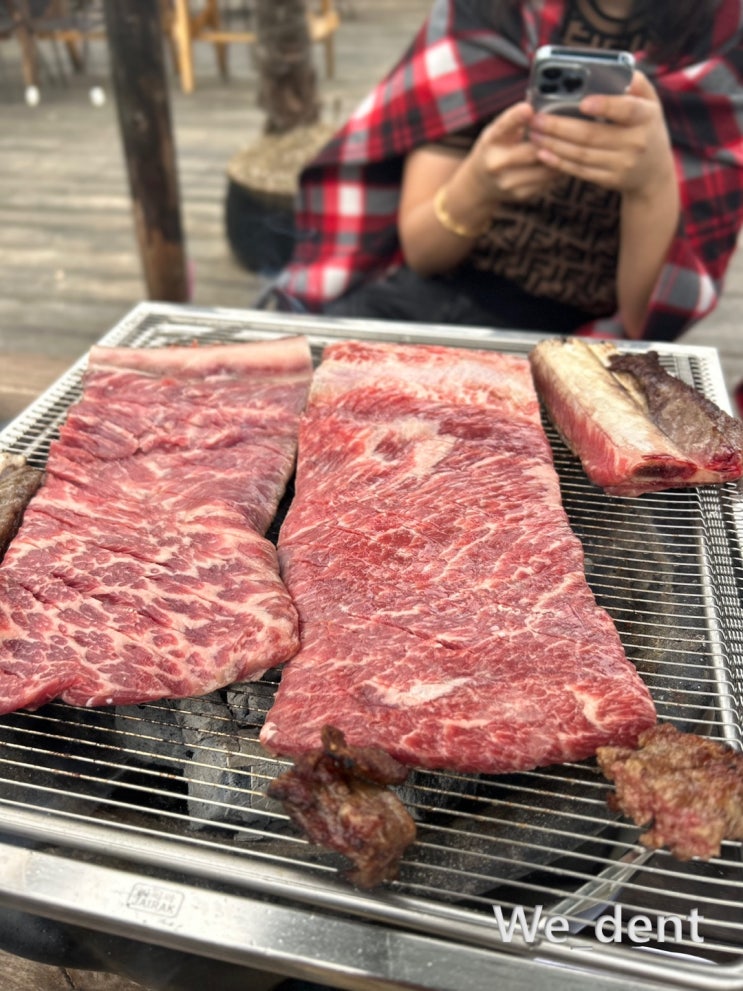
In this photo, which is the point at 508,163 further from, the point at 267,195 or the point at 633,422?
the point at 267,195

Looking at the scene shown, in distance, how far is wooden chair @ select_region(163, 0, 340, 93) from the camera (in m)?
9.22

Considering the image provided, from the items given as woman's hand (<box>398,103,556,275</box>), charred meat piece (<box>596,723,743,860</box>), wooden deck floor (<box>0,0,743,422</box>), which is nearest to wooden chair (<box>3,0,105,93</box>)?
wooden deck floor (<box>0,0,743,422</box>)

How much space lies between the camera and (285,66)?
5188 mm

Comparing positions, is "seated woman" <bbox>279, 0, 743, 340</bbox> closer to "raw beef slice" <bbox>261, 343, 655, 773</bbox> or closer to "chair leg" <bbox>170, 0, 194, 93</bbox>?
"raw beef slice" <bbox>261, 343, 655, 773</bbox>

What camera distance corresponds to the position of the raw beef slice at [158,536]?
5.18 feet

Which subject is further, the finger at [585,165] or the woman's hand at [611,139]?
the finger at [585,165]

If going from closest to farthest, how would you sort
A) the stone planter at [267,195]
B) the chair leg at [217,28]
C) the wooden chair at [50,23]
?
the wooden chair at [50,23]
the stone planter at [267,195]
the chair leg at [217,28]

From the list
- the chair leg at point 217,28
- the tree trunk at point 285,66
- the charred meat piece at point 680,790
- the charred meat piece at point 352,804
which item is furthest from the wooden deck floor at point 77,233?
the charred meat piece at point 680,790

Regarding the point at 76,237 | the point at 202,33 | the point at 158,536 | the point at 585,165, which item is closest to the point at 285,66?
the point at 76,237

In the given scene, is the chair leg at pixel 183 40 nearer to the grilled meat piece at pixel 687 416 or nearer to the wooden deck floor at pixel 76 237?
the wooden deck floor at pixel 76 237

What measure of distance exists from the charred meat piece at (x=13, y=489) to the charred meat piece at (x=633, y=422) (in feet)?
4.84

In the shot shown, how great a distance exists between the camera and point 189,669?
5.17 ft

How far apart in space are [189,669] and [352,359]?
1.15 meters

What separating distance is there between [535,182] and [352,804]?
2.24m
